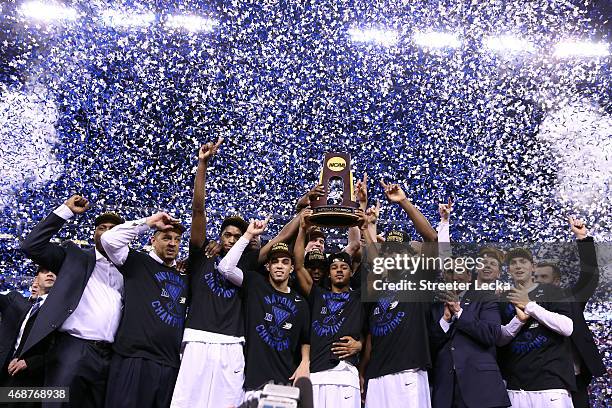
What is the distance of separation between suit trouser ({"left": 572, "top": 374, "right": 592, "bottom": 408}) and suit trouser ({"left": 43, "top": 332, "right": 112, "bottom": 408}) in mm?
2786

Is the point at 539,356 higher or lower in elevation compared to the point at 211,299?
lower

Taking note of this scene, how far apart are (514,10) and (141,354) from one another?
6.69 m

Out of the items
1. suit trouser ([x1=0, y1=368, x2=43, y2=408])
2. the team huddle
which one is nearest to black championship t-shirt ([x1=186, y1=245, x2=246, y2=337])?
the team huddle

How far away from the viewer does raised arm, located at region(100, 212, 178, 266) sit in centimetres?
326

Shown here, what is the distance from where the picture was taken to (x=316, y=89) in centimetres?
744

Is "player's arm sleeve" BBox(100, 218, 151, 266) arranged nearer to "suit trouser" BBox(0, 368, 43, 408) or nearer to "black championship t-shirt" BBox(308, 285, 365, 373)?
"suit trouser" BBox(0, 368, 43, 408)

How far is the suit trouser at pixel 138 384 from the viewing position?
3080mm

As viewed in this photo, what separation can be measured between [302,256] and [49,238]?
4.90ft

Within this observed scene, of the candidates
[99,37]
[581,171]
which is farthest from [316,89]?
[581,171]

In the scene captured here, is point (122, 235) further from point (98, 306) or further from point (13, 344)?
point (13, 344)

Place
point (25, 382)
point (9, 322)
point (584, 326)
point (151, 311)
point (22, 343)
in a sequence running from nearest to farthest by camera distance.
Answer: point (151, 311) → point (25, 382) → point (22, 343) → point (584, 326) → point (9, 322)

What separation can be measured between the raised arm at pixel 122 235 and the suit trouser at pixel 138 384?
56 centimetres

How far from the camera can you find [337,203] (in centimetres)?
370

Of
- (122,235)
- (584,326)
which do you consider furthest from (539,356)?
(122,235)
